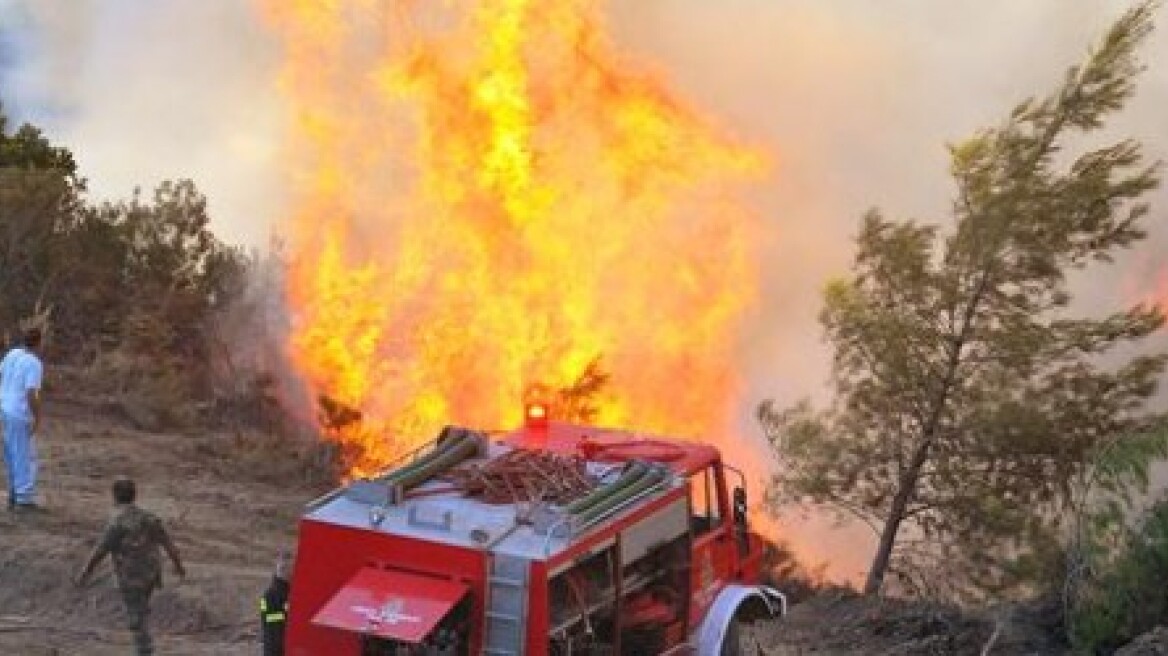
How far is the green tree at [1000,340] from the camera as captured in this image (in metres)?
17.2

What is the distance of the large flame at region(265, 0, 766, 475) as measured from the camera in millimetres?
A: 21156

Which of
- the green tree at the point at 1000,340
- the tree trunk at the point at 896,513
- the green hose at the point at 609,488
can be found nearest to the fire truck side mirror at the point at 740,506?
the green hose at the point at 609,488

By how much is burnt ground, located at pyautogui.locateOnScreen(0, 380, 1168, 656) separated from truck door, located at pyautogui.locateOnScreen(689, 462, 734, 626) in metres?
1.24

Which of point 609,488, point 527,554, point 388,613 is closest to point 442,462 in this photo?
point 609,488

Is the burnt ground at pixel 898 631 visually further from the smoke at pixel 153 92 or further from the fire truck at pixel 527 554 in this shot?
the smoke at pixel 153 92

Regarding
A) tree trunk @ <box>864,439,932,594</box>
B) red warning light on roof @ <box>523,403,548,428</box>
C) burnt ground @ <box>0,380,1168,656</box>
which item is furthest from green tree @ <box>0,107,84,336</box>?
red warning light on roof @ <box>523,403,548,428</box>

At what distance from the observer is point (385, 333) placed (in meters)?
21.9

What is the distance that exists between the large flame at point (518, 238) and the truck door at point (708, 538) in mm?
7970

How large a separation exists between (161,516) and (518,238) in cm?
648

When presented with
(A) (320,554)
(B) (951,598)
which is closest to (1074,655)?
(B) (951,598)

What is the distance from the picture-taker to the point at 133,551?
37.7 feet

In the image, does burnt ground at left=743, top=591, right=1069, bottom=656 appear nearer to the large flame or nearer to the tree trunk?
the tree trunk

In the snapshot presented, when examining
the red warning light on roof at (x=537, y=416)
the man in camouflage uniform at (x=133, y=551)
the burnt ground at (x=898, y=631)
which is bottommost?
the man in camouflage uniform at (x=133, y=551)

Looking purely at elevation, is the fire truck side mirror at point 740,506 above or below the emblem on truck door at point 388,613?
above
